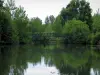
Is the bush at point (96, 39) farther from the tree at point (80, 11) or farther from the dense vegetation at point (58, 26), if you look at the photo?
the tree at point (80, 11)

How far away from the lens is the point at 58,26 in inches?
3519

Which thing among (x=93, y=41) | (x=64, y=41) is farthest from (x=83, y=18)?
(x=93, y=41)

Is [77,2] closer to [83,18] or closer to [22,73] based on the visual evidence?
[83,18]

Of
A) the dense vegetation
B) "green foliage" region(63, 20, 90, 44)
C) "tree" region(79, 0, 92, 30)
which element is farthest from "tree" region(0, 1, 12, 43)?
"tree" region(79, 0, 92, 30)

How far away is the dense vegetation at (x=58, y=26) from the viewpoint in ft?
196

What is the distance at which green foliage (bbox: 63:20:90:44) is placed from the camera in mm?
72938

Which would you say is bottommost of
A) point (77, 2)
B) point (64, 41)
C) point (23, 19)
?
point (64, 41)

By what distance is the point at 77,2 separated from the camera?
8525 centimetres

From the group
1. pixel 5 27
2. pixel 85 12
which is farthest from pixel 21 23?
pixel 85 12

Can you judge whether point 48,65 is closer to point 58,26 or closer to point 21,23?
point 21,23

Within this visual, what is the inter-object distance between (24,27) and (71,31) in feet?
43.7

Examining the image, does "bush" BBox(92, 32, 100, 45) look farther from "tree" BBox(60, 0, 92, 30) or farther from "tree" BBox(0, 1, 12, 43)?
"tree" BBox(0, 1, 12, 43)

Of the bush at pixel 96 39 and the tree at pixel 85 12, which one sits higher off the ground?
the tree at pixel 85 12

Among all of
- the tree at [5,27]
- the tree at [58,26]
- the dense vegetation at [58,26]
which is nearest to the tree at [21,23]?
the dense vegetation at [58,26]
